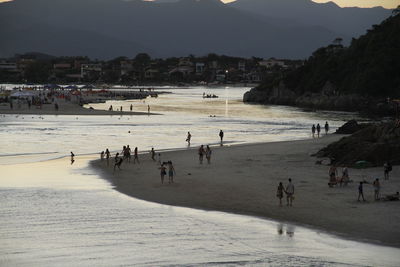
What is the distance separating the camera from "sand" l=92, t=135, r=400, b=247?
18141 millimetres

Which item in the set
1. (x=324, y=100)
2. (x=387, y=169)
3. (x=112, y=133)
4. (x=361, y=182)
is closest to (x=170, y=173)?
(x=361, y=182)

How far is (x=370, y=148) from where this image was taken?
28.3m

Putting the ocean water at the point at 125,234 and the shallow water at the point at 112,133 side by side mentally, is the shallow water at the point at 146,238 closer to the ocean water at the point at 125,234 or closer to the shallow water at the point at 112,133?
the ocean water at the point at 125,234

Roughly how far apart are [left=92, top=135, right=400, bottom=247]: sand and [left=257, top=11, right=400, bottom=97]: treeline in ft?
210

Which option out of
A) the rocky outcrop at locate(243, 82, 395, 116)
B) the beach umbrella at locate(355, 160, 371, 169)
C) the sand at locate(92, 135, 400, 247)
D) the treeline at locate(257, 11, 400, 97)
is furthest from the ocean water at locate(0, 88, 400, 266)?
the treeline at locate(257, 11, 400, 97)

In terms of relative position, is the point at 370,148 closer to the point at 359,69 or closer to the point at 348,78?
the point at 359,69

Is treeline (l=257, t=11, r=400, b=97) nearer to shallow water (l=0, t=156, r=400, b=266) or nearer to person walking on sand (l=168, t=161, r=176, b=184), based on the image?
person walking on sand (l=168, t=161, r=176, b=184)

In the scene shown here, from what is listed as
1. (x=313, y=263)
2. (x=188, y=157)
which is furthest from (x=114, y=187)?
(x=313, y=263)

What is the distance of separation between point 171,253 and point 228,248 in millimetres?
1518

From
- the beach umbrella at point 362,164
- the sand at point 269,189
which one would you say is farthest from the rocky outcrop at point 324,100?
the beach umbrella at point 362,164

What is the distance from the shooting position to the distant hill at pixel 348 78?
9500 centimetres

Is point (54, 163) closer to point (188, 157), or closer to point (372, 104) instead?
point (188, 157)

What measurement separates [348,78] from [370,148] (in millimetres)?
78886

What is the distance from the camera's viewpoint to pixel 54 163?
32.5m
